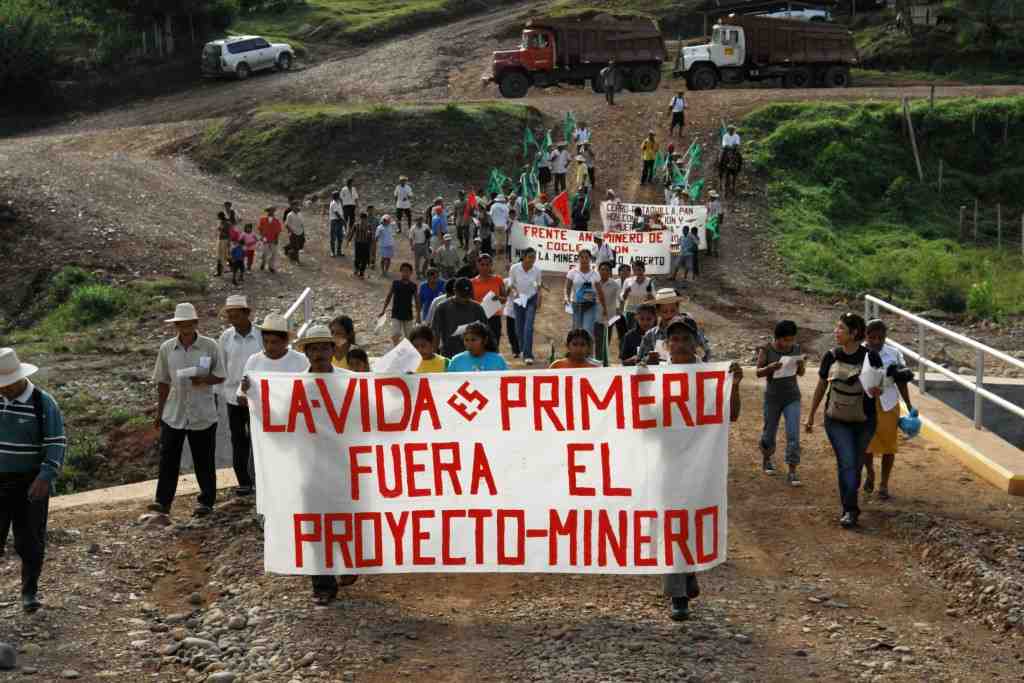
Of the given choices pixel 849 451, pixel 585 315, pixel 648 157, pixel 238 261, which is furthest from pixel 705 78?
pixel 849 451

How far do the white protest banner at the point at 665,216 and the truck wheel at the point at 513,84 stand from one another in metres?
14.5

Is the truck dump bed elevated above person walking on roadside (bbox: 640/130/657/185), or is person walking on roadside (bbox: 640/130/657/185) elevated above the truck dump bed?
the truck dump bed

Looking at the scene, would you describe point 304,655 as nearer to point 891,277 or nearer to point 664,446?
point 664,446

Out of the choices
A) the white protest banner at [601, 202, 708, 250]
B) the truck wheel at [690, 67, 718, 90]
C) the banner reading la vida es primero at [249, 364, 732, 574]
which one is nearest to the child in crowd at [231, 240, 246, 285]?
the white protest banner at [601, 202, 708, 250]

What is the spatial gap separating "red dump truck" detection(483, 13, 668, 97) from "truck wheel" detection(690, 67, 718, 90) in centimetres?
132

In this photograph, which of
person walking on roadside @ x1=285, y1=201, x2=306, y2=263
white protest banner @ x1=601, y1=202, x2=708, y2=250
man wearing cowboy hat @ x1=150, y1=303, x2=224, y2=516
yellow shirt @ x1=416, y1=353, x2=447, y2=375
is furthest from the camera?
person walking on roadside @ x1=285, y1=201, x2=306, y2=263

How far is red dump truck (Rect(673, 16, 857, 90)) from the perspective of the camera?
44031 mm

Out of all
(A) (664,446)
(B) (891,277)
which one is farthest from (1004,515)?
(B) (891,277)

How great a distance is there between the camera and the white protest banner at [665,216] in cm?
2861

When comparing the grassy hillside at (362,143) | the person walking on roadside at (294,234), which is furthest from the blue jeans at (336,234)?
the grassy hillside at (362,143)

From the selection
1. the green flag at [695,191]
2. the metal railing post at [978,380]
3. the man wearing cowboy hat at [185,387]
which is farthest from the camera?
the green flag at [695,191]

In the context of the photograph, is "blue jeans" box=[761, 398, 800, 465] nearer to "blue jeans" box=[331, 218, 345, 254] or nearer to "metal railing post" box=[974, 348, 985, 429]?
"metal railing post" box=[974, 348, 985, 429]

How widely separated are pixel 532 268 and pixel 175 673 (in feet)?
31.7

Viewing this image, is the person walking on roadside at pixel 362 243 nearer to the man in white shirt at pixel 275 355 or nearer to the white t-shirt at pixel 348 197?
the white t-shirt at pixel 348 197
